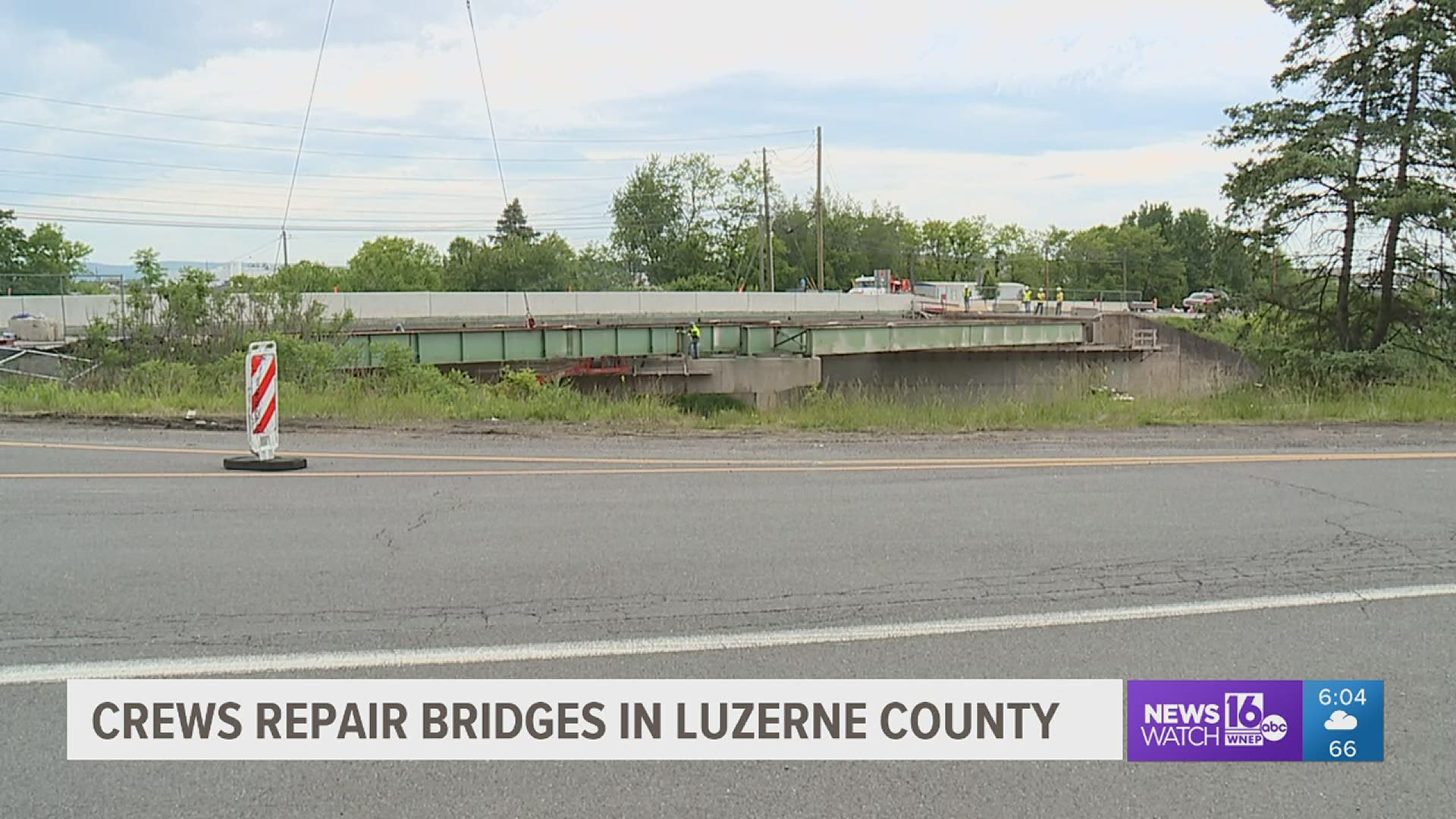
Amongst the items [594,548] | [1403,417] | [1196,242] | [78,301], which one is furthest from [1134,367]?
[1196,242]

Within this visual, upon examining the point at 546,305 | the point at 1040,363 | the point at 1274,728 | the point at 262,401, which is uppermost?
the point at 546,305

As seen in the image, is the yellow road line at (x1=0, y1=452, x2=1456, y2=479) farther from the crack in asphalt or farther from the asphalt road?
the crack in asphalt

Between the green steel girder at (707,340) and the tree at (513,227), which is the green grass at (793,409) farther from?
the tree at (513,227)

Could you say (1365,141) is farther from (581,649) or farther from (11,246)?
(11,246)

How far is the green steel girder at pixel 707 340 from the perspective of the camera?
102 feet

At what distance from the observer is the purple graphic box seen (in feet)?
13.7

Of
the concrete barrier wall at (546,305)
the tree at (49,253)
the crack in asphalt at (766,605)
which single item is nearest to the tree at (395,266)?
the tree at (49,253)

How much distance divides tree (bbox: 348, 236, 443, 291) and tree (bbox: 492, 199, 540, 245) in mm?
6414

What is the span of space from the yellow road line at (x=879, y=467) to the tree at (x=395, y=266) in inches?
2726

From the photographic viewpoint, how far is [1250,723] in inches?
172

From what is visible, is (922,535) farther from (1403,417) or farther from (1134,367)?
(1134,367)

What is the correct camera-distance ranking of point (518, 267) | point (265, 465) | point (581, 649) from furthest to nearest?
point (518, 267), point (265, 465), point (581, 649)

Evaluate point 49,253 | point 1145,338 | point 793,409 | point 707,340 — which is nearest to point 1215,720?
point 793,409

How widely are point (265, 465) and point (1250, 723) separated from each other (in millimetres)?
9272
